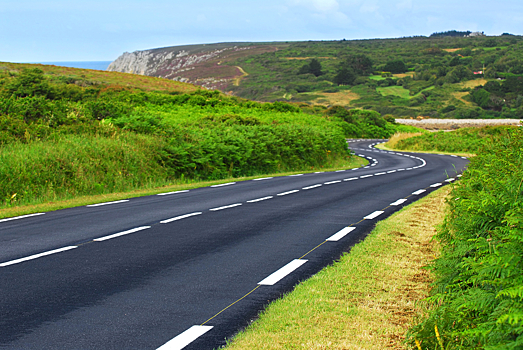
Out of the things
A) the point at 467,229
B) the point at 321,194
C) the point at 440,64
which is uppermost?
the point at 440,64

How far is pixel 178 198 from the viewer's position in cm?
1384

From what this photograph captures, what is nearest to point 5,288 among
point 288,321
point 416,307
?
point 288,321

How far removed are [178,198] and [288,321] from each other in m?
9.40

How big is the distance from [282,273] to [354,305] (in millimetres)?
1432

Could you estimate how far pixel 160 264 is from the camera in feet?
22.7

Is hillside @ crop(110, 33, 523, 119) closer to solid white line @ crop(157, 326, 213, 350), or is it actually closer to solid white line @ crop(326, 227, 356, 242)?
solid white line @ crop(326, 227, 356, 242)

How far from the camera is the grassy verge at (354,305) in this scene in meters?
4.39

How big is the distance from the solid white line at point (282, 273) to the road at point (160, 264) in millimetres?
13

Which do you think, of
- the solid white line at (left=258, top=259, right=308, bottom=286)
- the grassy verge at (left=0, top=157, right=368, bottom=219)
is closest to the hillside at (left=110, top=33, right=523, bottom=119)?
the grassy verge at (left=0, top=157, right=368, bottom=219)

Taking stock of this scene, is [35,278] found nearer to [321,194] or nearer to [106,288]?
[106,288]

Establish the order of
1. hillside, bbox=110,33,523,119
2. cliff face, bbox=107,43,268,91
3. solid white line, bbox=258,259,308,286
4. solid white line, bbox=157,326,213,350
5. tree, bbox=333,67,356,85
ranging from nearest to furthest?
solid white line, bbox=157,326,213,350 → solid white line, bbox=258,259,308,286 → hillside, bbox=110,33,523,119 → cliff face, bbox=107,43,268,91 → tree, bbox=333,67,356,85

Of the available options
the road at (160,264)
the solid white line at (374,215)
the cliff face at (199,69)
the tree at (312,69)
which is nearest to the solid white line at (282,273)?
the road at (160,264)

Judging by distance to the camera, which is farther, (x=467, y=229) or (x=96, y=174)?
(x=96, y=174)

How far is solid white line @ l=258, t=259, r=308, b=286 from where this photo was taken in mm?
6133
